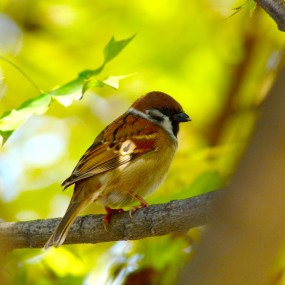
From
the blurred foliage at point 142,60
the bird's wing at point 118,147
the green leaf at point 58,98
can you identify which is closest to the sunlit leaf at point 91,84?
the green leaf at point 58,98

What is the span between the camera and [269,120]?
3.27ft

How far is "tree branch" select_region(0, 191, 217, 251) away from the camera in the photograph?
2.80 metres

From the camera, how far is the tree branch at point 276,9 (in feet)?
8.18

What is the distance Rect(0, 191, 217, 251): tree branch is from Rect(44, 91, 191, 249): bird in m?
0.08

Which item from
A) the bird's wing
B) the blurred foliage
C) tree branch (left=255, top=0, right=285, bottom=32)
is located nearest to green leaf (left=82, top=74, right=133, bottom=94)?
the bird's wing

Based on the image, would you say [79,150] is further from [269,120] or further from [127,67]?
[269,120]

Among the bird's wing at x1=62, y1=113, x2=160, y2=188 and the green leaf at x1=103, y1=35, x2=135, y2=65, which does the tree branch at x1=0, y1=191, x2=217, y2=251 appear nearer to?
the bird's wing at x1=62, y1=113, x2=160, y2=188

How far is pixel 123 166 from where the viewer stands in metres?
3.81

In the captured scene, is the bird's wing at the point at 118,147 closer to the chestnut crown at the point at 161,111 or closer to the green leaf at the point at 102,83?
the chestnut crown at the point at 161,111

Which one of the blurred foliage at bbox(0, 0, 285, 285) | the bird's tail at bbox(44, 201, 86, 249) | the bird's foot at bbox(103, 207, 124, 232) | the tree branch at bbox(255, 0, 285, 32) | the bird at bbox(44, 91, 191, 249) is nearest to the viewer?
the tree branch at bbox(255, 0, 285, 32)

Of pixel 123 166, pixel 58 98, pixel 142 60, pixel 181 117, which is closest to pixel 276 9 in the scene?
pixel 58 98

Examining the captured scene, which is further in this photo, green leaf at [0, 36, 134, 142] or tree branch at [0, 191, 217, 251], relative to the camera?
green leaf at [0, 36, 134, 142]

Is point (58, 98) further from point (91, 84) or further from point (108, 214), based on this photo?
point (108, 214)

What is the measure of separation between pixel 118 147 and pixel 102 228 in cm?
81
